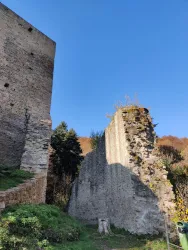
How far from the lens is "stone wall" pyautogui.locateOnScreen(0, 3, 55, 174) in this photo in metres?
10.9

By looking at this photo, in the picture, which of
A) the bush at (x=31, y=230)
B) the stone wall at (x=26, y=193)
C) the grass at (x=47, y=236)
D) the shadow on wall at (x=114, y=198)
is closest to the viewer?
the bush at (x=31, y=230)

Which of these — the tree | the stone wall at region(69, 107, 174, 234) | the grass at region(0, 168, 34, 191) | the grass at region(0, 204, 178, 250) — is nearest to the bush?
the grass at region(0, 204, 178, 250)

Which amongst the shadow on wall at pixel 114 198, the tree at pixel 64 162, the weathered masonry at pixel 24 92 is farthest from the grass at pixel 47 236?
the tree at pixel 64 162

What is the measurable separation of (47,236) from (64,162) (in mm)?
11317

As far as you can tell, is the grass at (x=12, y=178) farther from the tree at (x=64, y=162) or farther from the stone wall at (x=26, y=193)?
the tree at (x=64, y=162)

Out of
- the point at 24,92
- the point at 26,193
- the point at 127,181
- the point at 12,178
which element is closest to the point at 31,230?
the point at 26,193

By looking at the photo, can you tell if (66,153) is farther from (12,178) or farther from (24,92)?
(12,178)

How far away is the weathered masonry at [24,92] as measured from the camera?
10.8 metres

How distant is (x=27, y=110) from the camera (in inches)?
502

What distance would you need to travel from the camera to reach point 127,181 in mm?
8805

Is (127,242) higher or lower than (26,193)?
lower

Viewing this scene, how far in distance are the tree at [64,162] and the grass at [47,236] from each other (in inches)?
267

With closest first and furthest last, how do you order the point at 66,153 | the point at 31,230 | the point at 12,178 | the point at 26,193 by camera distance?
the point at 31,230 → the point at 26,193 → the point at 12,178 → the point at 66,153

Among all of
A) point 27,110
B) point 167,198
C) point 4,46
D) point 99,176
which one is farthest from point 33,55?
point 167,198
